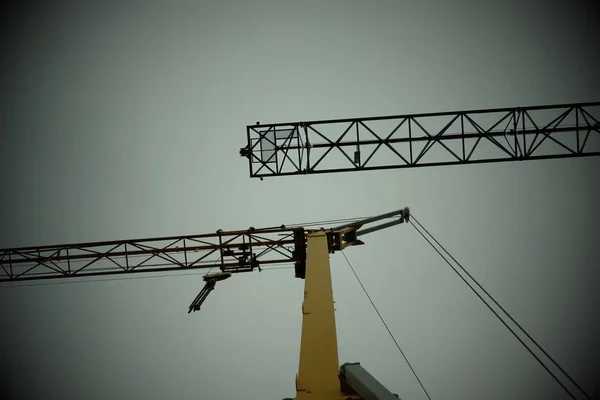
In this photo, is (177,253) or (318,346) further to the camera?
(177,253)

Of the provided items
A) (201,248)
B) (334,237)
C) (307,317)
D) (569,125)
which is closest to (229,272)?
(201,248)

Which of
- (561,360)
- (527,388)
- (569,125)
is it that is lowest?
(527,388)

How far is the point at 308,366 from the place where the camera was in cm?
316

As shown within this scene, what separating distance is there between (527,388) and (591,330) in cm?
1552

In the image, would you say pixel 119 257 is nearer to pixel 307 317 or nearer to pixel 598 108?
pixel 307 317

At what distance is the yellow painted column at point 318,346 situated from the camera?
9.43 ft

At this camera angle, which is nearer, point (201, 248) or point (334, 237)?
point (334, 237)

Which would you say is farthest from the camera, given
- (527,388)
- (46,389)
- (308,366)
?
(527,388)

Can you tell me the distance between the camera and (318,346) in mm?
3445

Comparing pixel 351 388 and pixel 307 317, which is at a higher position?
pixel 307 317

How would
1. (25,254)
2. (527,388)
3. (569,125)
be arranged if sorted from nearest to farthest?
(569,125)
(25,254)
(527,388)

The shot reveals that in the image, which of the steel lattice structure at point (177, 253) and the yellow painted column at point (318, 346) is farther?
the steel lattice structure at point (177, 253)

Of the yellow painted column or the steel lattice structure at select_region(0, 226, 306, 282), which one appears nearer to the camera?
the yellow painted column

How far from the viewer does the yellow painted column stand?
2875 mm
